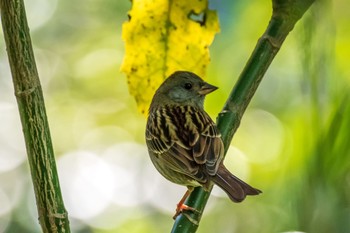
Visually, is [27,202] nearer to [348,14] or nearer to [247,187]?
[247,187]

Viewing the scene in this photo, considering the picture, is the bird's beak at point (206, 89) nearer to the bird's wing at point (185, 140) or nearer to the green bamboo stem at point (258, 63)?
the bird's wing at point (185, 140)

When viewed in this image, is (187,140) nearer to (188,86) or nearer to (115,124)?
(188,86)

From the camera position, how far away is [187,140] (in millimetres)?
3236

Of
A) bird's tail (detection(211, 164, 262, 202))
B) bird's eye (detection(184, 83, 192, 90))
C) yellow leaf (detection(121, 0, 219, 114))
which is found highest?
bird's eye (detection(184, 83, 192, 90))

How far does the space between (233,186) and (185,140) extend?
2.54ft

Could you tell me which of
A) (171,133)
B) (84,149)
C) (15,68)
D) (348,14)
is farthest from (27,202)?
(348,14)

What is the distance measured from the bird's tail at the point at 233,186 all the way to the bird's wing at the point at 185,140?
34mm

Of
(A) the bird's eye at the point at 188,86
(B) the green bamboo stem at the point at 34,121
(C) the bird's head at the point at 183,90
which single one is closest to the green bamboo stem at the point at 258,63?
(B) the green bamboo stem at the point at 34,121

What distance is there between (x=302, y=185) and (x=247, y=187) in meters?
1.34

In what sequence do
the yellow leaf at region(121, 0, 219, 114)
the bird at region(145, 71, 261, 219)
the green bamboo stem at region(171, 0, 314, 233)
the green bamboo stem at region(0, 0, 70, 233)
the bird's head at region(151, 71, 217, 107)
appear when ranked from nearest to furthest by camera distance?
the green bamboo stem at region(0, 0, 70, 233) < the green bamboo stem at region(171, 0, 314, 233) < the yellow leaf at region(121, 0, 219, 114) < the bird at region(145, 71, 261, 219) < the bird's head at region(151, 71, 217, 107)

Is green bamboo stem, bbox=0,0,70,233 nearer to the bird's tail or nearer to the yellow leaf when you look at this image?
the yellow leaf

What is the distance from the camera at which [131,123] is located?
19.0 ft

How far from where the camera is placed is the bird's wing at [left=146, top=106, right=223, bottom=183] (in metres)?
2.90

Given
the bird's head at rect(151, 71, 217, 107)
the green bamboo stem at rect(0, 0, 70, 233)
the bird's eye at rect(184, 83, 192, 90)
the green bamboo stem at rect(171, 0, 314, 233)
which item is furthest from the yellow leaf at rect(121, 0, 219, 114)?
the bird's eye at rect(184, 83, 192, 90)
